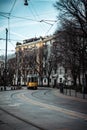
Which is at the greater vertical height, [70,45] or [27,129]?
[70,45]

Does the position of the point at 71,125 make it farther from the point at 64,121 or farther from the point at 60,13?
the point at 60,13

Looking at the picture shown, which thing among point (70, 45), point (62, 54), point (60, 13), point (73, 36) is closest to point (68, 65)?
point (62, 54)

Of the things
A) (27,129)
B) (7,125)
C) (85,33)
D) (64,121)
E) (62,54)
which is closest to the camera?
(27,129)

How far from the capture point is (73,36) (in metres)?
45.5

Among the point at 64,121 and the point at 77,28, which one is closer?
the point at 64,121

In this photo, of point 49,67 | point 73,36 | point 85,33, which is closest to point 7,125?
point 85,33

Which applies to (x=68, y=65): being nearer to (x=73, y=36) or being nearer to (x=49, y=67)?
(x=73, y=36)

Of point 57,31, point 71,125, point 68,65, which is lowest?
point 71,125

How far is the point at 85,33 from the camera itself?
135 feet

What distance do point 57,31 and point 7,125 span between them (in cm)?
3871

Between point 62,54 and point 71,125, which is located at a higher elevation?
point 62,54

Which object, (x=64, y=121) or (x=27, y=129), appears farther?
(x=64, y=121)

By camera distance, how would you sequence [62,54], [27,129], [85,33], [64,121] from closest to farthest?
1. [27,129]
2. [64,121]
3. [85,33]
4. [62,54]

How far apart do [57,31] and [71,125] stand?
38411 mm
